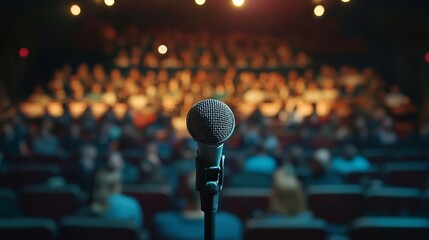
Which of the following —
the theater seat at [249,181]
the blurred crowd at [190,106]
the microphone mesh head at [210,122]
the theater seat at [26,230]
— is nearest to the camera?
the microphone mesh head at [210,122]

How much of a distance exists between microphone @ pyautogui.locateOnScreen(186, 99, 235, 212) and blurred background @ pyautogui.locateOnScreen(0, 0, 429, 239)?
1484mm

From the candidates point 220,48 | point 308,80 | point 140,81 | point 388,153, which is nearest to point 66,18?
point 140,81

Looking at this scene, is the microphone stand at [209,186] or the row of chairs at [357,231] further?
the row of chairs at [357,231]

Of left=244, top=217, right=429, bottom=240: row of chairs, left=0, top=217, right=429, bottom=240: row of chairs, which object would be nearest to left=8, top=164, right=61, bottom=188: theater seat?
left=0, top=217, right=429, bottom=240: row of chairs

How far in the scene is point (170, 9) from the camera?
70.2 feet

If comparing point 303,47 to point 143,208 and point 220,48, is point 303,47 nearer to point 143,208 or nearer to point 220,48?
point 220,48

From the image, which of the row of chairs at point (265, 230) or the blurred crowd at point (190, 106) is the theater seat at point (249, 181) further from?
the row of chairs at point (265, 230)

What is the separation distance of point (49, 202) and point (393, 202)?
3918 mm

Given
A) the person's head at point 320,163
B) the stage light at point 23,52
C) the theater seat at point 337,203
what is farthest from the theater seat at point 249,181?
the stage light at point 23,52

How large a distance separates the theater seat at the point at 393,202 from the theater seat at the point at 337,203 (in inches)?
6.0

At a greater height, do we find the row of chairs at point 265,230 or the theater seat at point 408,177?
the theater seat at point 408,177

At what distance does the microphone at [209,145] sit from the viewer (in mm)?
2121

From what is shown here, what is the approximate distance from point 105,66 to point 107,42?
3.59ft

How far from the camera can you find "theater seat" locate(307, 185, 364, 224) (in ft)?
19.3
